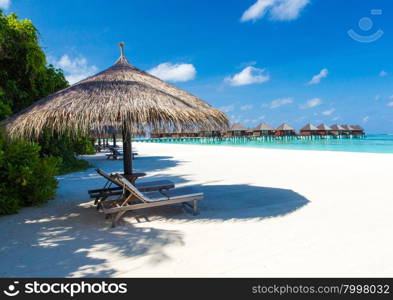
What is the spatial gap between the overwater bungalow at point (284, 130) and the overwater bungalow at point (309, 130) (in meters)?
2.20

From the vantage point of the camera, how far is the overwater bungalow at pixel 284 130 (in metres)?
57.3

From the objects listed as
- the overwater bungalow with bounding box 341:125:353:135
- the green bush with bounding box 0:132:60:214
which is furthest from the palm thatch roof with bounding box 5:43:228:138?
the overwater bungalow with bounding box 341:125:353:135

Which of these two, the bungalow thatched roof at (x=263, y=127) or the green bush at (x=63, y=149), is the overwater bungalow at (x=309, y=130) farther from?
the green bush at (x=63, y=149)

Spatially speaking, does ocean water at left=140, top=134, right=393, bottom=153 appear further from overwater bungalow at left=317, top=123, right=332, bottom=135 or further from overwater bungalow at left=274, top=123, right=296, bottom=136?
overwater bungalow at left=317, top=123, right=332, bottom=135

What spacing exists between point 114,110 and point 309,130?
6019 cm

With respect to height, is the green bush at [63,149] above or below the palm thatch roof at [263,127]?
below

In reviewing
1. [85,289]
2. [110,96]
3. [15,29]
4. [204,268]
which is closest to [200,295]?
[204,268]

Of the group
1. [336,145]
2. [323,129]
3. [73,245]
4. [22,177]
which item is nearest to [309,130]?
[323,129]

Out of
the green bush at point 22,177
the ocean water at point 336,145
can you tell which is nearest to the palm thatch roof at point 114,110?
the green bush at point 22,177

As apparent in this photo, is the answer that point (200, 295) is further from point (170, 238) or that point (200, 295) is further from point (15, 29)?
point (15, 29)

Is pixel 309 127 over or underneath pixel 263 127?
underneath

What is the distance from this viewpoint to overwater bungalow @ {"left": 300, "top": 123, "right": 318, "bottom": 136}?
2264 inches

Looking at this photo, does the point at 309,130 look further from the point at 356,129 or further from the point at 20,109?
the point at 20,109

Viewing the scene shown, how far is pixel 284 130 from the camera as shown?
59.6 m
